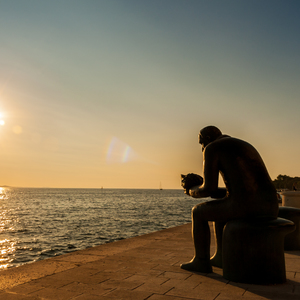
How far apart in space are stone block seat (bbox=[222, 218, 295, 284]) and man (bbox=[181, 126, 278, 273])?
0.61 feet

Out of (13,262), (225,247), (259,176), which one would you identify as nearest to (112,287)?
(225,247)

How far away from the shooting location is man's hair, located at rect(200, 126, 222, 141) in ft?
15.5

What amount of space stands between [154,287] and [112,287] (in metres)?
0.49

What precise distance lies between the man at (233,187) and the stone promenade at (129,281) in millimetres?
683

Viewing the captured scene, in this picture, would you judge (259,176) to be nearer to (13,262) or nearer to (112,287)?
(112,287)

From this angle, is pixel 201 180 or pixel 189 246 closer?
pixel 201 180

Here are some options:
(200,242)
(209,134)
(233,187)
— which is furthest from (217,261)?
(209,134)

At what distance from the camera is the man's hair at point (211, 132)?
4.71m

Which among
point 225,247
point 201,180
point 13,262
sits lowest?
point 13,262

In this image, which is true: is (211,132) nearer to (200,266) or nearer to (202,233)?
(202,233)

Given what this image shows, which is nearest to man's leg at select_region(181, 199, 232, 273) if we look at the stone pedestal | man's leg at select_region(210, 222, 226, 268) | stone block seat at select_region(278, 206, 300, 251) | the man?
the man

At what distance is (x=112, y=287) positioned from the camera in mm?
3812

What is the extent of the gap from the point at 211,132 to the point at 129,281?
2319 millimetres

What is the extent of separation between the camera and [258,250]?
12.5 ft
